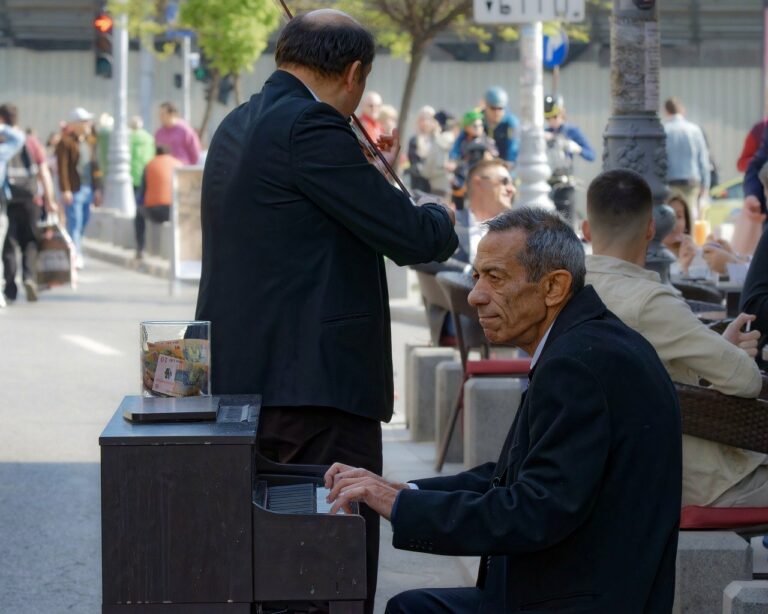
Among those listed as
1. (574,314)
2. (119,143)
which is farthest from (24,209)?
(574,314)

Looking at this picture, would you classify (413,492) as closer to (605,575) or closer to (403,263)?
(605,575)

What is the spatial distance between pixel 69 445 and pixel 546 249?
660cm

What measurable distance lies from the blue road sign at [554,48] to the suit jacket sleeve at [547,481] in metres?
19.7

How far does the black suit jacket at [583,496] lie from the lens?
317 cm

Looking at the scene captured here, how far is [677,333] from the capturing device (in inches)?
195

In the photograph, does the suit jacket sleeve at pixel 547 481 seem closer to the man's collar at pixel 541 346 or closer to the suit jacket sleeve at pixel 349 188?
the man's collar at pixel 541 346

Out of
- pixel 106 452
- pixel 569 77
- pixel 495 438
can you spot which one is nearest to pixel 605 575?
pixel 106 452

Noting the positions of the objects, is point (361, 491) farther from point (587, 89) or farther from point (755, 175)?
point (587, 89)

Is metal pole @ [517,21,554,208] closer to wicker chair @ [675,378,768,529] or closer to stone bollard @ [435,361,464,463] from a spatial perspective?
stone bollard @ [435,361,464,463]

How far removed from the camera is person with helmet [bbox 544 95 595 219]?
1938 centimetres

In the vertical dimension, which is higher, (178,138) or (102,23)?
(102,23)

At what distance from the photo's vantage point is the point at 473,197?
405 inches

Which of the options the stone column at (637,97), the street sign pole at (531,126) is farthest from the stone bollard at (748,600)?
the street sign pole at (531,126)

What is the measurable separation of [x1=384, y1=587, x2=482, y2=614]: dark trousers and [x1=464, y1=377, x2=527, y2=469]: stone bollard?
12.7 ft
